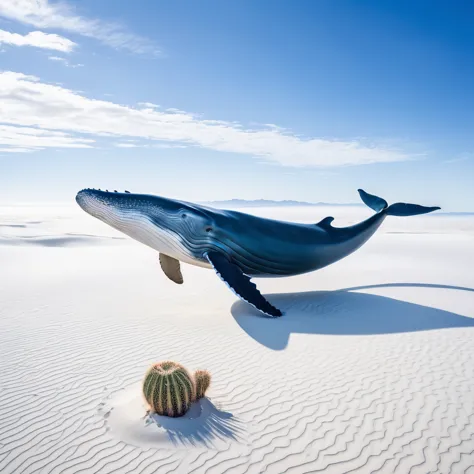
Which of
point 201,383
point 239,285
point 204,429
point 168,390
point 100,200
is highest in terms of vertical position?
point 100,200

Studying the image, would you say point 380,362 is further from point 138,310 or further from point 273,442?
point 138,310

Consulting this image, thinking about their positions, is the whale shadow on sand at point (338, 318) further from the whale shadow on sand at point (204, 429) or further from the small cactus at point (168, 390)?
the small cactus at point (168, 390)

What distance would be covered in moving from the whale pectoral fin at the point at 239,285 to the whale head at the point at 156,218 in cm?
74

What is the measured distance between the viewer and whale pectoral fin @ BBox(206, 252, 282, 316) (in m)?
10.5

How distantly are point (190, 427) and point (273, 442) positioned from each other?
1221mm

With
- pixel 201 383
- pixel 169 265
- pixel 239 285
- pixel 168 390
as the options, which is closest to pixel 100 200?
pixel 169 265

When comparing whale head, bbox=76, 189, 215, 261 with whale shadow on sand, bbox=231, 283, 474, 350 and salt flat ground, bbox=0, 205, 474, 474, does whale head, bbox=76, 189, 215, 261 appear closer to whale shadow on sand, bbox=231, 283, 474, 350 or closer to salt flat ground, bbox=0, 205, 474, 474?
salt flat ground, bbox=0, 205, 474, 474

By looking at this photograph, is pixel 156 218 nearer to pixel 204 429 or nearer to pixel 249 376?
pixel 249 376

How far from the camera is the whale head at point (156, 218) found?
11.3m

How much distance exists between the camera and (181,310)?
491 inches

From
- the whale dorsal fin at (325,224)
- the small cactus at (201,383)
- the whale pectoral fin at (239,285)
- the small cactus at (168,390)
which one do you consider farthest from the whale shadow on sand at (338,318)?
the small cactus at (168,390)

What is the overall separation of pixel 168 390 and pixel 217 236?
5965 millimetres

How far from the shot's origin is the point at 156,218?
1128cm

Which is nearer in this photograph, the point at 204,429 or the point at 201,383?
the point at 204,429
